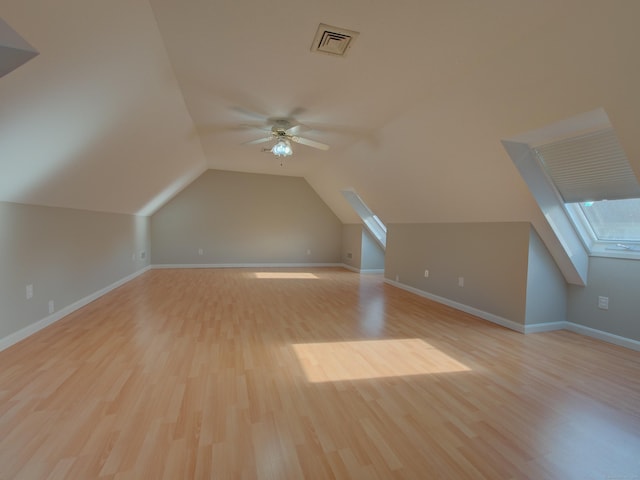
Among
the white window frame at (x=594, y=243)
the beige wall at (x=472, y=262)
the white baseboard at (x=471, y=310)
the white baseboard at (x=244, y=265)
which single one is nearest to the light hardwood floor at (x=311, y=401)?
the white baseboard at (x=471, y=310)

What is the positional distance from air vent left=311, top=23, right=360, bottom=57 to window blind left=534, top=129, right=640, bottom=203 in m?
2.00

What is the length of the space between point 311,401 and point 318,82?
2590 millimetres

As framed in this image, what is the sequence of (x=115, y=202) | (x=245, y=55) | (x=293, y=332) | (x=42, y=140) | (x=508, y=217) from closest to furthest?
(x=42, y=140) → (x=245, y=55) → (x=293, y=332) → (x=508, y=217) → (x=115, y=202)

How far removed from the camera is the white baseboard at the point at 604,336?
291cm

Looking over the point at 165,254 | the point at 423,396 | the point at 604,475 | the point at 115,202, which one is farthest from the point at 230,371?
the point at 165,254

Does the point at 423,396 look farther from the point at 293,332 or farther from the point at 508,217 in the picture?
the point at 508,217

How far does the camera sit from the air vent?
6.61 feet

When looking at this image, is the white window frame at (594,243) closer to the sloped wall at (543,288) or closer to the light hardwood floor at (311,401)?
the sloped wall at (543,288)

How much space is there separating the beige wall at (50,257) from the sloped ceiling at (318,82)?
0.68 ft

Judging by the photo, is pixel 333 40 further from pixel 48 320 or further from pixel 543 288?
pixel 48 320

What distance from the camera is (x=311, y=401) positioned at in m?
1.92

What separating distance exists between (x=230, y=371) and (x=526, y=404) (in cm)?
204

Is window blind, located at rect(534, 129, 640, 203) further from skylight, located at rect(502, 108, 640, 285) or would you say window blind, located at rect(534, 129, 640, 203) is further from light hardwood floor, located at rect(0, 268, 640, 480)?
light hardwood floor, located at rect(0, 268, 640, 480)

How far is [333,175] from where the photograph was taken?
6.17 m
